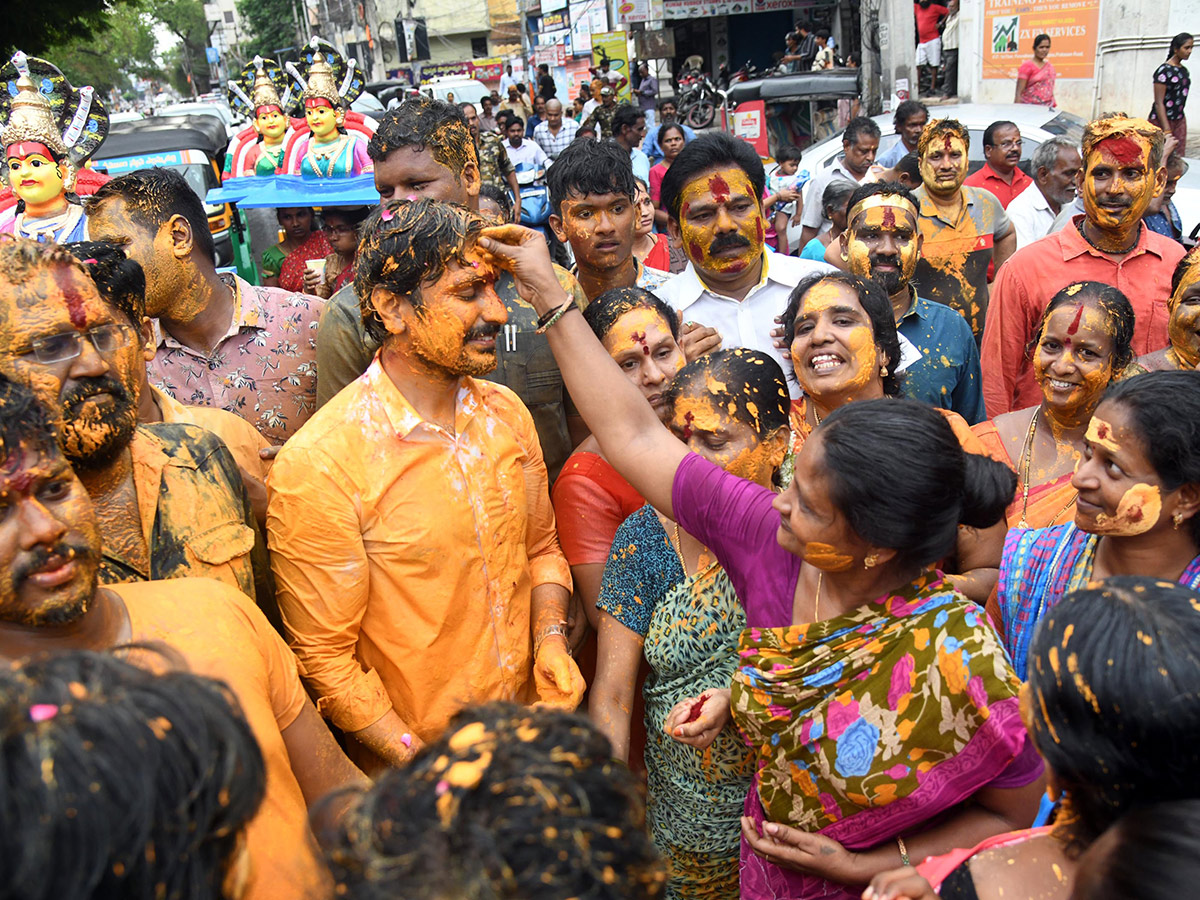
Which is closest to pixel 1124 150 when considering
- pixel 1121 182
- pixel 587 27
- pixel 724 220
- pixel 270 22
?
pixel 1121 182

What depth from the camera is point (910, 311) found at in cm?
→ 379

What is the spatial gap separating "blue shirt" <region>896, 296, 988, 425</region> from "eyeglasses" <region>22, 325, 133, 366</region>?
263cm

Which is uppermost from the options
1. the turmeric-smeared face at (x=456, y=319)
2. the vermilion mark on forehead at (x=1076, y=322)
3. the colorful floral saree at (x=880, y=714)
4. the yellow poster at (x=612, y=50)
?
the yellow poster at (x=612, y=50)

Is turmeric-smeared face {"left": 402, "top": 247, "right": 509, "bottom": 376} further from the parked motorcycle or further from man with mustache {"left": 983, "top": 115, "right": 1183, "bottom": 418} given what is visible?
the parked motorcycle

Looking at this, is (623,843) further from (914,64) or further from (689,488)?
(914,64)

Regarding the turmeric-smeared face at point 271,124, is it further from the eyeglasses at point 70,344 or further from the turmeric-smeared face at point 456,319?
the eyeglasses at point 70,344

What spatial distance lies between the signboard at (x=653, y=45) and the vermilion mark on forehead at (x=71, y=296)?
24.7 meters

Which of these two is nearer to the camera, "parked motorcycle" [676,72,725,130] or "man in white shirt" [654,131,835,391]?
"man in white shirt" [654,131,835,391]

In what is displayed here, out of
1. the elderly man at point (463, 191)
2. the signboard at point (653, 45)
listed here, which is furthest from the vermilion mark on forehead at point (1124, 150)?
the signboard at point (653, 45)

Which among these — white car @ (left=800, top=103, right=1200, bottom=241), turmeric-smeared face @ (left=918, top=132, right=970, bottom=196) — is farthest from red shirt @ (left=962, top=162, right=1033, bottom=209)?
turmeric-smeared face @ (left=918, top=132, right=970, bottom=196)

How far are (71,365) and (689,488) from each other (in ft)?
4.43

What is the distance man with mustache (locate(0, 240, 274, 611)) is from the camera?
74.9 inches

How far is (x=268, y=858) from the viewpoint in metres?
1.52

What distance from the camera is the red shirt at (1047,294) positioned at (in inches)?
161
